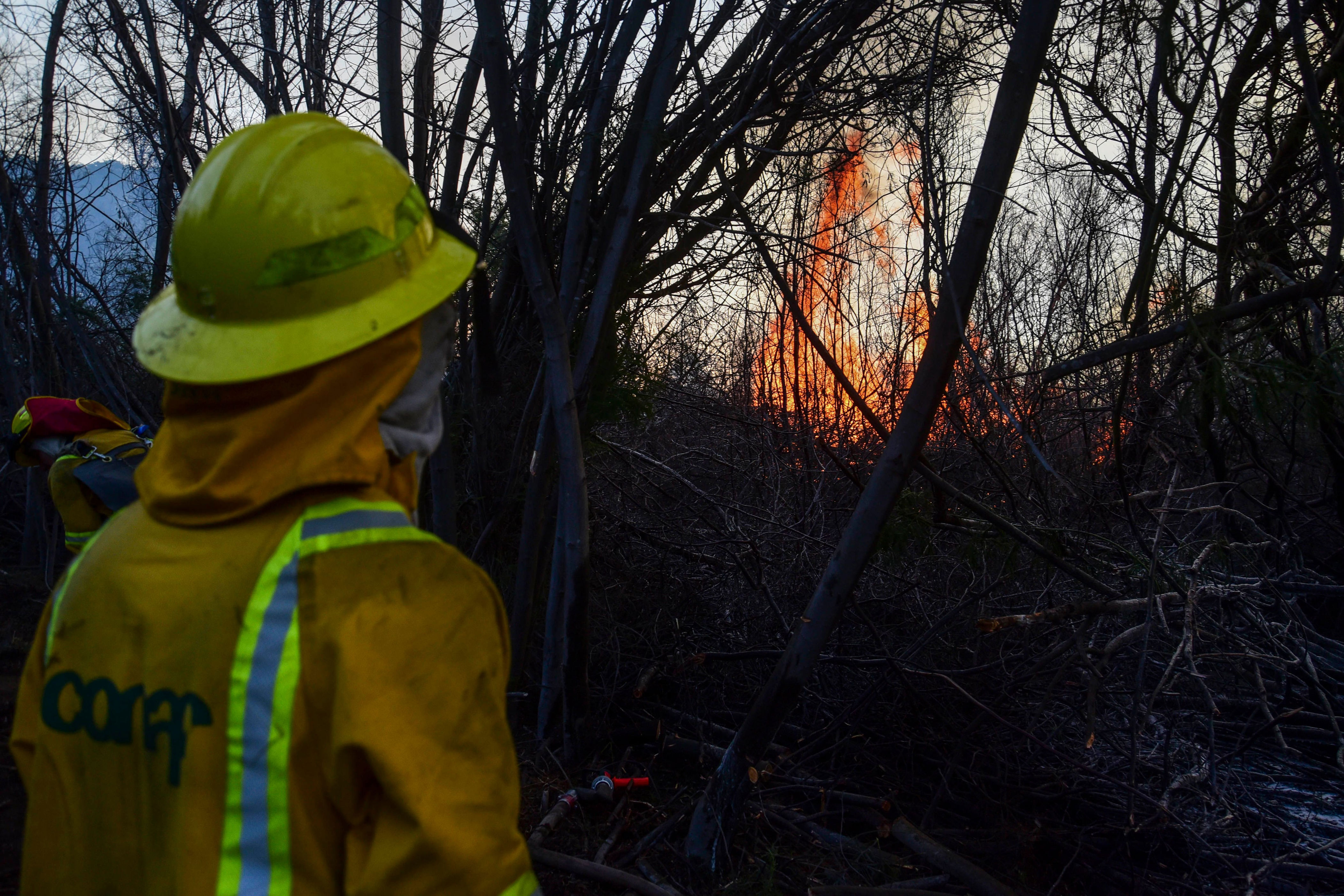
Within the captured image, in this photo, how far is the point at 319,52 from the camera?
14.0 ft

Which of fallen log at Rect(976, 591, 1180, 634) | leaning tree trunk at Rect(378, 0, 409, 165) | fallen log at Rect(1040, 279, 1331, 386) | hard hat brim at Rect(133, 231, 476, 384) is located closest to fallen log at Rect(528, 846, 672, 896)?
fallen log at Rect(976, 591, 1180, 634)

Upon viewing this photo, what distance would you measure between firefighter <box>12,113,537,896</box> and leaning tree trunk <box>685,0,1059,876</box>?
1.71m

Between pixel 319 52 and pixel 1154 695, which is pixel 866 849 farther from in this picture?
pixel 319 52

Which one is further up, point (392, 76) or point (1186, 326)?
point (392, 76)

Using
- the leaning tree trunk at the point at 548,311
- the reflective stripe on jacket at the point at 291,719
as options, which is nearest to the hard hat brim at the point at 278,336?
the reflective stripe on jacket at the point at 291,719

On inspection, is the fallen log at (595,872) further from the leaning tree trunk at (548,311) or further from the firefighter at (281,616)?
the firefighter at (281,616)

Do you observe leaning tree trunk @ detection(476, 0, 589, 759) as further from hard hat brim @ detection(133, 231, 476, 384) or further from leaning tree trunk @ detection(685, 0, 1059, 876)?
hard hat brim @ detection(133, 231, 476, 384)

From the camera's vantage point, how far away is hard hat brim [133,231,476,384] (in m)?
1.01

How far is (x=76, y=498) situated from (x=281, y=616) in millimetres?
3100

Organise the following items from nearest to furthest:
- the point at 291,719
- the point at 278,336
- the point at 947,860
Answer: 1. the point at 291,719
2. the point at 278,336
3. the point at 947,860

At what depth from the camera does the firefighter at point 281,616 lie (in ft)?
2.98

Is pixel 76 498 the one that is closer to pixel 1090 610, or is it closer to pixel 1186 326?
pixel 1090 610

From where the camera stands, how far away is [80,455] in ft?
11.0

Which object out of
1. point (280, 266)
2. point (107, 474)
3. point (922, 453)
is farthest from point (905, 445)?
point (107, 474)
